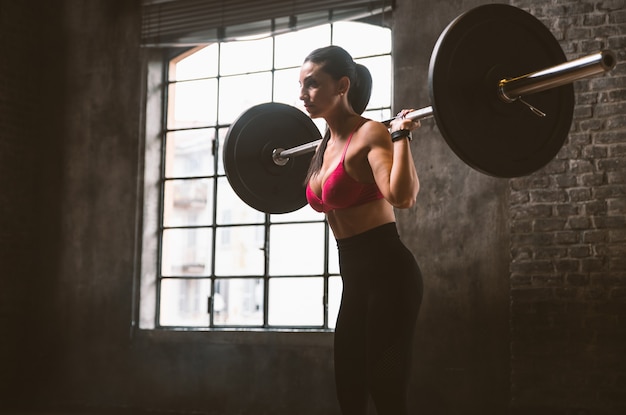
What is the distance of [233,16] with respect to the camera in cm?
479

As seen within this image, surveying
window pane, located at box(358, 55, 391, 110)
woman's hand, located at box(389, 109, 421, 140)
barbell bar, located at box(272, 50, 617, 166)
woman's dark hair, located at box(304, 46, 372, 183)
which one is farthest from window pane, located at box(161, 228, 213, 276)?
barbell bar, located at box(272, 50, 617, 166)

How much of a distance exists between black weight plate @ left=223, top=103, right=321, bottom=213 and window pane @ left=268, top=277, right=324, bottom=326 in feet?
4.91

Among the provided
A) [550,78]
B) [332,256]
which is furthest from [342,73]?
[332,256]

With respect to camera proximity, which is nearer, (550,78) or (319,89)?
(550,78)

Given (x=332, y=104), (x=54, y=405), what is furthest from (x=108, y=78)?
(x=332, y=104)

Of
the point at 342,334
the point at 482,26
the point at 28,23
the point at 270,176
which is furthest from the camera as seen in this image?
the point at 28,23

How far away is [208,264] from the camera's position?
16.3 ft

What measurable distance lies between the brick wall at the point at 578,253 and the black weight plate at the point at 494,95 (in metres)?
1.70

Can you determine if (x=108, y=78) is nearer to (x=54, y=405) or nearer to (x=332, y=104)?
(x=54, y=405)

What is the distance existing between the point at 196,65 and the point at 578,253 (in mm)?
2963

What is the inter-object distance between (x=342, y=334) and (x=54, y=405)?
3.49 metres

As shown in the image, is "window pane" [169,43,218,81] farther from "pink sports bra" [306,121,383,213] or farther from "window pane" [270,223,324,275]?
"pink sports bra" [306,121,383,213]

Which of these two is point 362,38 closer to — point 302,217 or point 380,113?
point 380,113

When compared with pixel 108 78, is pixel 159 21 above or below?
above
